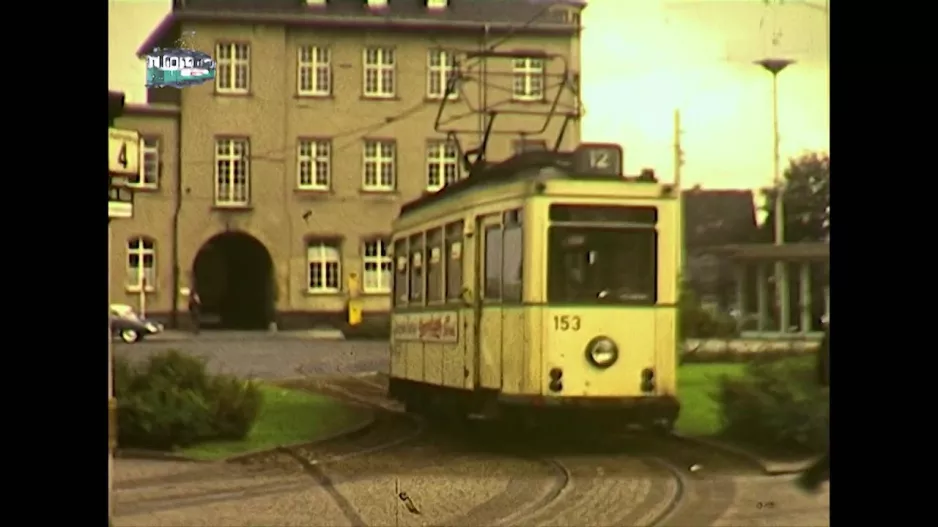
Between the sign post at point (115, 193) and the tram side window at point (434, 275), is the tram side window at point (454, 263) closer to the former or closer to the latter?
the tram side window at point (434, 275)

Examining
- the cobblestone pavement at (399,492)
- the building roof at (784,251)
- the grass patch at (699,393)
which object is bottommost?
the cobblestone pavement at (399,492)

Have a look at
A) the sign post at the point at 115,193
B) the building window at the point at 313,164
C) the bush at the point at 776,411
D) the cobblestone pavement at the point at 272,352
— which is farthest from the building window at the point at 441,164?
the bush at the point at 776,411

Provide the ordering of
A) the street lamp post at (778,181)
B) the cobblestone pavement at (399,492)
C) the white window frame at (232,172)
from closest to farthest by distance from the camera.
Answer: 1. the cobblestone pavement at (399,492)
2. the white window frame at (232,172)
3. the street lamp post at (778,181)

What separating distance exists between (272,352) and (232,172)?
0.70m

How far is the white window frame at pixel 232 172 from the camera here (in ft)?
19.1

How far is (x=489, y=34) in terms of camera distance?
5.83m

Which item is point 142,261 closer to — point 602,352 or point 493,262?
point 493,262

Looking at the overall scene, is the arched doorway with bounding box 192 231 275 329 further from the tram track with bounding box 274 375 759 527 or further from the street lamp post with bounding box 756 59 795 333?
the street lamp post with bounding box 756 59 795 333

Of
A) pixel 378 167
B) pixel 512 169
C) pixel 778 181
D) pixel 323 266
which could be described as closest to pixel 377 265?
pixel 323 266

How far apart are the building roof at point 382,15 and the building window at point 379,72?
104 millimetres
